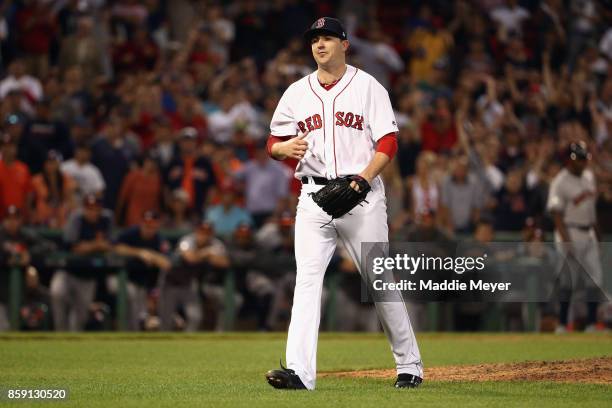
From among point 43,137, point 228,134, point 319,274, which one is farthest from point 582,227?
point 319,274

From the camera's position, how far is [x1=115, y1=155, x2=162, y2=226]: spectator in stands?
15367mm

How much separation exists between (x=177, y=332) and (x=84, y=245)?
1.50 m

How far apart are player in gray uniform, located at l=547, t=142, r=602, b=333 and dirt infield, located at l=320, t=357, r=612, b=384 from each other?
4.64 metres

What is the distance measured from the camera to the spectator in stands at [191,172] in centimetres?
1580

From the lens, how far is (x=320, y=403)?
6.48 m

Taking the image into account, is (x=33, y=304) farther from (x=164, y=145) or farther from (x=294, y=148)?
(x=294, y=148)

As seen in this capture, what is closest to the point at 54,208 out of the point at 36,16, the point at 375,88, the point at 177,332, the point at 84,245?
the point at 84,245

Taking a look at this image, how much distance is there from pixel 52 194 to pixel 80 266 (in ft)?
3.84

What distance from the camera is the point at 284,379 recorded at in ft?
23.0

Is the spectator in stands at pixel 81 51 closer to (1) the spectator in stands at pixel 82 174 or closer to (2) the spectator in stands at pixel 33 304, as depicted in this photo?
(1) the spectator in stands at pixel 82 174

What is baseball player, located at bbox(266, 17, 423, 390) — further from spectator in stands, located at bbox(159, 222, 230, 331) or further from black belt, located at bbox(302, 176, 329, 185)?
spectator in stands, located at bbox(159, 222, 230, 331)

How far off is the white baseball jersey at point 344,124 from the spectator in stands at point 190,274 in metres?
7.40

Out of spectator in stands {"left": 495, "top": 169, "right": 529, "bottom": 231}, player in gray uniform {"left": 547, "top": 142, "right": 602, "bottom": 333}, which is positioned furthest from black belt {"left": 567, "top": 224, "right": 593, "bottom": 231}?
spectator in stands {"left": 495, "top": 169, "right": 529, "bottom": 231}

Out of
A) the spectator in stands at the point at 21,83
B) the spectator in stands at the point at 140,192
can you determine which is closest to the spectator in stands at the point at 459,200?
the spectator in stands at the point at 140,192
